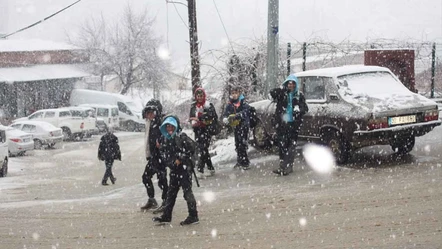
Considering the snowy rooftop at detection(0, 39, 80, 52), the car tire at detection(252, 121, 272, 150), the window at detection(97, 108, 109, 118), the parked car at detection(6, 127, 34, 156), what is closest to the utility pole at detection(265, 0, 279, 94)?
the car tire at detection(252, 121, 272, 150)

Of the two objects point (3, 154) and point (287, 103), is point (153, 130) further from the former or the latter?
point (3, 154)

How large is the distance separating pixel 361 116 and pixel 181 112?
13358 millimetres

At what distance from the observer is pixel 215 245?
24.3ft

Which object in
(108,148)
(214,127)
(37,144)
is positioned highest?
(214,127)

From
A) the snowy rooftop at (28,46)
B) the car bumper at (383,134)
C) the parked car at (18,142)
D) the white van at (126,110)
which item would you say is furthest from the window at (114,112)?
→ the car bumper at (383,134)

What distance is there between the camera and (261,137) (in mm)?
13938

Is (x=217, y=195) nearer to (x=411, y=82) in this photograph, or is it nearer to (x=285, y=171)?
(x=285, y=171)

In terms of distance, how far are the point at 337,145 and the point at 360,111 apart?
0.84 m

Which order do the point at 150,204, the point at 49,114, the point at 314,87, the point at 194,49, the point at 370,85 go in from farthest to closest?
the point at 49,114 < the point at 194,49 < the point at 314,87 < the point at 370,85 < the point at 150,204

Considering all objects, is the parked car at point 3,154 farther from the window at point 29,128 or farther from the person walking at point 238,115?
the window at point 29,128

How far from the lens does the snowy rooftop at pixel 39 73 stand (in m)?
46.7

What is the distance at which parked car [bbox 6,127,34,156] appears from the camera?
94.8ft

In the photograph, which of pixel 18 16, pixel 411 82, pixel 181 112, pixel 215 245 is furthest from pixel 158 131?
pixel 18 16

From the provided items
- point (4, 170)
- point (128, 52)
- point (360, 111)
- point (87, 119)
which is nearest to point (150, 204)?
point (360, 111)
